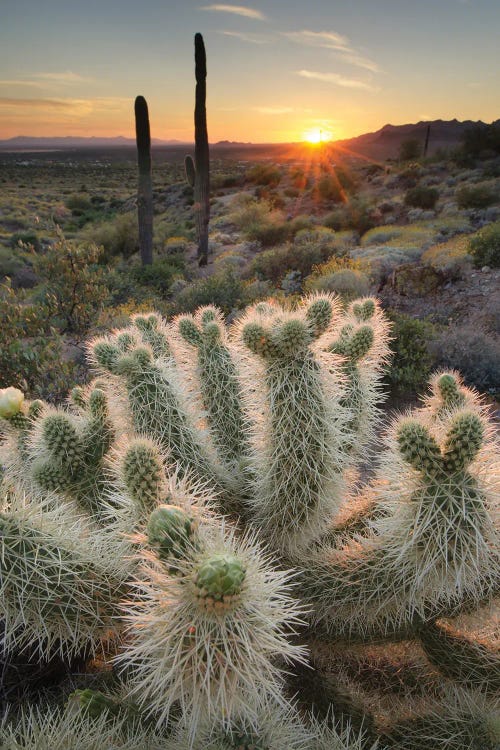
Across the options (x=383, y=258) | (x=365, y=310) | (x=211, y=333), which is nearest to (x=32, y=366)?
(x=211, y=333)

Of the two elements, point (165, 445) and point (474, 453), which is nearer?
point (474, 453)

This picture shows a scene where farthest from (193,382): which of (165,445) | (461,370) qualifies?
(461,370)

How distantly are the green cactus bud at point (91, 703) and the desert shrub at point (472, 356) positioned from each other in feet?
22.1

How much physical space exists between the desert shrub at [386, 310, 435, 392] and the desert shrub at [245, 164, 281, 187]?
3552cm

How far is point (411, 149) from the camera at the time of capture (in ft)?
140

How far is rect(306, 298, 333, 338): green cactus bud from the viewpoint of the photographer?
2.57m

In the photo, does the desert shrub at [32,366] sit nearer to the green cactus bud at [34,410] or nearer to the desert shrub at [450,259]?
the green cactus bud at [34,410]

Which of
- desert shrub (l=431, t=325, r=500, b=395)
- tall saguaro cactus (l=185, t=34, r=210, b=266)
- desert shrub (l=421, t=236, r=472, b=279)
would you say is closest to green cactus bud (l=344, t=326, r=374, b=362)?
desert shrub (l=431, t=325, r=500, b=395)

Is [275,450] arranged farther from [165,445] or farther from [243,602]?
[243,602]

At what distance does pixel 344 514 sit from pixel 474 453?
1286 millimetres

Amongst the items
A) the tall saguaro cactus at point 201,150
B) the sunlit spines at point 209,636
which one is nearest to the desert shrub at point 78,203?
the tall saguaro cactus at point 201,150

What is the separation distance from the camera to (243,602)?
144 centimetres

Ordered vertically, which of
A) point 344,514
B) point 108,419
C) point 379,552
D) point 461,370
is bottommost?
point 461,370

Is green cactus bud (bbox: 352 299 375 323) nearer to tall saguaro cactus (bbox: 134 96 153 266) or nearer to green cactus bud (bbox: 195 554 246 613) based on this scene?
green cactus bud (bbox: 195 554 246 613)
